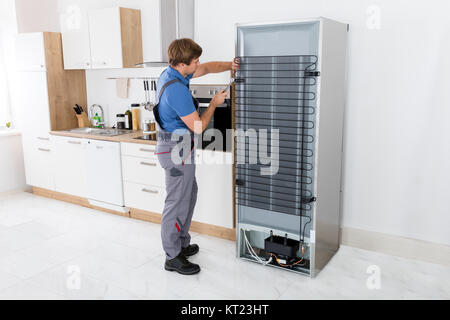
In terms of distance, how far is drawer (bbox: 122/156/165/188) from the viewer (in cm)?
377

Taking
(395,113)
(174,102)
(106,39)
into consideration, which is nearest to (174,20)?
(106,39)

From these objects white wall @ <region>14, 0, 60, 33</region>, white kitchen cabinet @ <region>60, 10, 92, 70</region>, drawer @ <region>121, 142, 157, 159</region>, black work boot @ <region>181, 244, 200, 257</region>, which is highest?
white wall @ <region>14, 0, 60, 33</region>

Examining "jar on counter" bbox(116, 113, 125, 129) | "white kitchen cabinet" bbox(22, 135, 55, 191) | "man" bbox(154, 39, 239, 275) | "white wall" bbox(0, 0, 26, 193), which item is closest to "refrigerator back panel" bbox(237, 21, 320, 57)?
"man" bbox(154, 39, 239, 275)

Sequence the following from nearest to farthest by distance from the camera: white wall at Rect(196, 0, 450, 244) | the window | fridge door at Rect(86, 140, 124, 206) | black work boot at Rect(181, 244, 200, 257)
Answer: white wall at Rect(196, 0, 450, 244) < black work boot at Rect(181, 244, 200, 257) < fridge door at Rect(86, 140, 124, 206) < the window

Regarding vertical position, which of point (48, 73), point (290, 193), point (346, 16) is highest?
point (346, 16)

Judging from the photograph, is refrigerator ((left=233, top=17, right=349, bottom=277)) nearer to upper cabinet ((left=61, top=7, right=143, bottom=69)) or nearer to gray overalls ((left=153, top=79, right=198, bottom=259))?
gray overalls ((left=153, top=79, right=198, bottom=259))

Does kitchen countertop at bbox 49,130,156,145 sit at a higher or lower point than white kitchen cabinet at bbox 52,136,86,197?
higher

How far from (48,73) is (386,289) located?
3.73 meters

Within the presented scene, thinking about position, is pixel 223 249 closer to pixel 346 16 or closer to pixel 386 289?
pixel 386 289

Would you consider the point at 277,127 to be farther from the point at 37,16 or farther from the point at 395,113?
the point at 37,16

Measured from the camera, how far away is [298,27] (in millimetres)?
2619

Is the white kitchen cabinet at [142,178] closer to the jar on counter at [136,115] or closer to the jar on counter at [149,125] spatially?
the jar on counter at [149,125]

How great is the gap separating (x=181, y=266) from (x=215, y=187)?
776 mm
